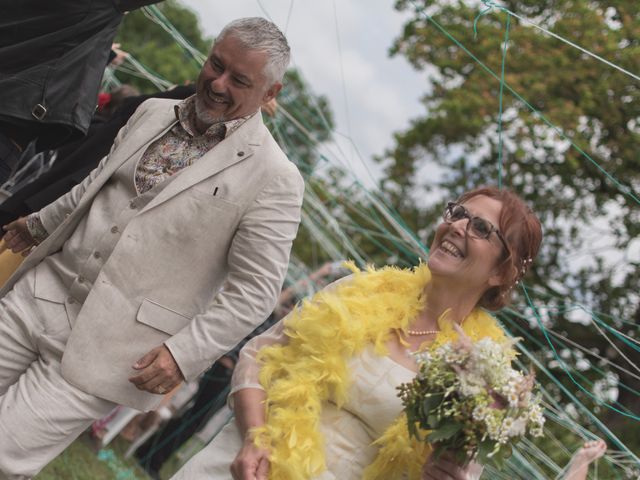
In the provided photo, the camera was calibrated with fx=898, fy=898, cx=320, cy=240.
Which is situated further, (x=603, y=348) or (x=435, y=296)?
(x=603, y=348)

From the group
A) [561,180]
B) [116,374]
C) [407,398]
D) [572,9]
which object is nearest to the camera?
[407,398]

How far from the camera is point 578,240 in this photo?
45.2ft

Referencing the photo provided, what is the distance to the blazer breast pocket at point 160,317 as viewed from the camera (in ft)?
9.76

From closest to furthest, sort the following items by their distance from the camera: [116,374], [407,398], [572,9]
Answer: [407,398], [116,374], [572,9]

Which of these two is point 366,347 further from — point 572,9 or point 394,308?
point 572,9

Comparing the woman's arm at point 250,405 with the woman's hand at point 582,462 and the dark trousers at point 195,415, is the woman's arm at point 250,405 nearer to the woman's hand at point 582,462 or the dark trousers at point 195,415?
the woman's hand at point 582,462

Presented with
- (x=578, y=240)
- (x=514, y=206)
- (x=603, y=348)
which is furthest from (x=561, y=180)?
(x=514, y=206)

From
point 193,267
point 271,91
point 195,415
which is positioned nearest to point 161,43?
point 195,415

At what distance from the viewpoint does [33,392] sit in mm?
2904

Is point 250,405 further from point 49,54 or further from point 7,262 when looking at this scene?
point 7,262

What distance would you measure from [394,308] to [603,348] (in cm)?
1058

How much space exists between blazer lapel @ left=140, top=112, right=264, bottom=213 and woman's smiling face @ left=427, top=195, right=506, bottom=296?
2.38 feet

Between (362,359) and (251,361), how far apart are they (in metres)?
0.35

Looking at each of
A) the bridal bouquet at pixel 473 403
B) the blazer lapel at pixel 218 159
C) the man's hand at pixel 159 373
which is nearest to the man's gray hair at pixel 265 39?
the blazer lapel at pixel 218 159
